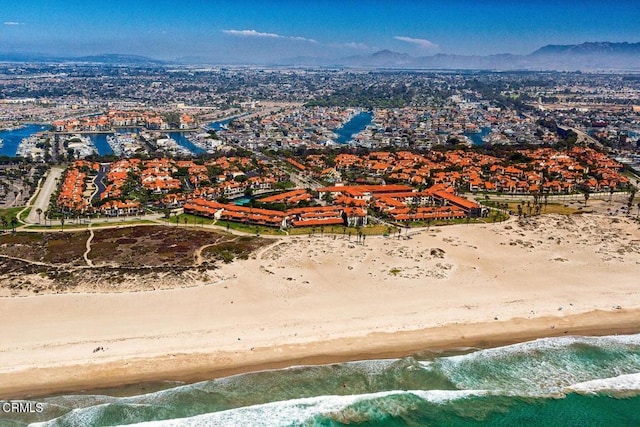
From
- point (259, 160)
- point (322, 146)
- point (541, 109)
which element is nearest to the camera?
point (259, 160)

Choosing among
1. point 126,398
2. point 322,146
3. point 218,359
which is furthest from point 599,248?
point 322,146

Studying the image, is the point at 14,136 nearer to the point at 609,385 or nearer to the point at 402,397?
the point at 402,397

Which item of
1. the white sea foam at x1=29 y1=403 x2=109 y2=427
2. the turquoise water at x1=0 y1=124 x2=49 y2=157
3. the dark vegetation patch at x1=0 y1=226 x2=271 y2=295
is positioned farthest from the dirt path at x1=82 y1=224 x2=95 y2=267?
the turquoise water at x1=0 y1=124 x2=49 y2=157

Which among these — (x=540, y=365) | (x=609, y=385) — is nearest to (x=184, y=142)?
(x=540, y=365)

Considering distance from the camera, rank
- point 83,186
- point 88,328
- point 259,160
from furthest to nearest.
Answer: point 259,160, point 83,186, point 88,328

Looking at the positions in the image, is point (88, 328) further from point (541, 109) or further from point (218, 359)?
point (541, 109)

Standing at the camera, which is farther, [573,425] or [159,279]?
[159,279]

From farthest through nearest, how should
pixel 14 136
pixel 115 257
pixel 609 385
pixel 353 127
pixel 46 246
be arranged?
pixel 353 127 → pixel 14 136 → pixel 46 246 → pixel 115 257 → pixel 609 385
